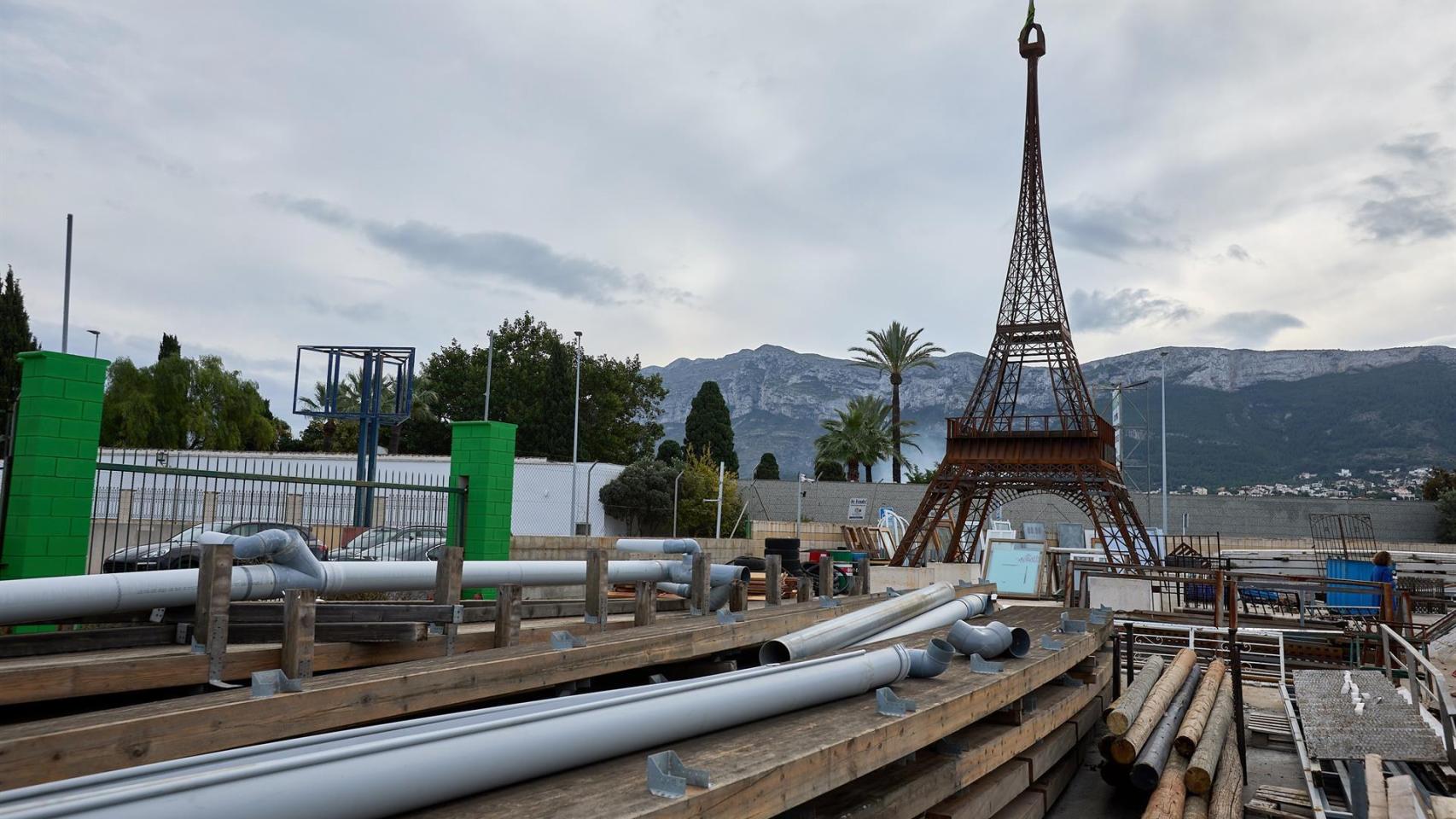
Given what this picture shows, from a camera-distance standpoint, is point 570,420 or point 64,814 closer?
point 64,814

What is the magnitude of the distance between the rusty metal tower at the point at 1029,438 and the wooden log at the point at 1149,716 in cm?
1944

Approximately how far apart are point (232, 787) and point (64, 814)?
Answer: 0.38 m

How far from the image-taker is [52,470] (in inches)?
288

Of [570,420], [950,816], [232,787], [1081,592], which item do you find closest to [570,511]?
[570,420]

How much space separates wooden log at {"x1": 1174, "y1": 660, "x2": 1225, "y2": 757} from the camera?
785 centimetres

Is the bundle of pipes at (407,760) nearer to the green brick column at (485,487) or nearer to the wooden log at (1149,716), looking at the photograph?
the wooden log at (1149,716)

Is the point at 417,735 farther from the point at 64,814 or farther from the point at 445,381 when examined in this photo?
the point at 445,381

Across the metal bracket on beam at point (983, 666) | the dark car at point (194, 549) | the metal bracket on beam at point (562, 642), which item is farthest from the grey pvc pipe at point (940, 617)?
the dark car at point (194, 549)

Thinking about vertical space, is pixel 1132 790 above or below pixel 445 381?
below

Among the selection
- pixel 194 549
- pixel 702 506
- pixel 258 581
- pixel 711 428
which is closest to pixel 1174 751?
pixel 258 581

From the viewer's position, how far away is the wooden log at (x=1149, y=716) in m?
7.62

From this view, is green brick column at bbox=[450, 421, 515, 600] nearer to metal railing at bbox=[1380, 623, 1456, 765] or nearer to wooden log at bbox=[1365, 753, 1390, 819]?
wooden log at bbox=[1365, 753, 1390, 819]

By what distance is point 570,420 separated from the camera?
181 ft

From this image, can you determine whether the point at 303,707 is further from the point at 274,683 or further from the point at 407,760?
the point at 407,760
